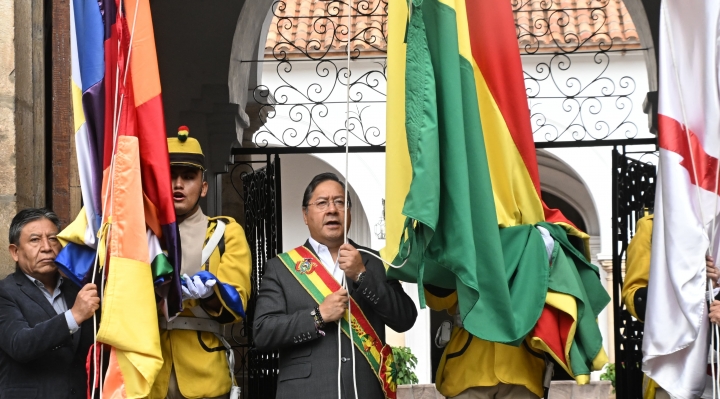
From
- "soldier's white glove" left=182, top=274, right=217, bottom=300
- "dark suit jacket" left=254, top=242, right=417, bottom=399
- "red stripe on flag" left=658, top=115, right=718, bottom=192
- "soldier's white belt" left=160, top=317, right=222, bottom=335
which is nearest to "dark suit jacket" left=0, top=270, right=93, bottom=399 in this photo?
"soldier's white belt" left=160, top=317, right=222, bottom=335

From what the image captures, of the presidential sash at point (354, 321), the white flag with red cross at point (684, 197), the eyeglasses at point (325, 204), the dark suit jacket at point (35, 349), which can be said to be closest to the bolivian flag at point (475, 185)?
the white flag with red cross at point (684, 197)

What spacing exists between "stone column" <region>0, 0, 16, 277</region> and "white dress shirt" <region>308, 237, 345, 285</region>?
141cm

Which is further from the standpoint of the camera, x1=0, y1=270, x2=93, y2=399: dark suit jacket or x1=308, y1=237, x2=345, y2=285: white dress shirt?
x1=308, y1=237, x2=345, y2=285: white dress shirt

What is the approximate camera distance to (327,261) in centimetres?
486

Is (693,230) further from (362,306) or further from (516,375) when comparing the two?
(362,306)

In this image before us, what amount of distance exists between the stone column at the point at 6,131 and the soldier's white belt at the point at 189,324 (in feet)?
3.11

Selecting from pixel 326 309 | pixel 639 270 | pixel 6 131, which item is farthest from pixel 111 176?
pixel 639 270

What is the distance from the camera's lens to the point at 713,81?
4.39 m

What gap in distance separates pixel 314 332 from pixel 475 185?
925mm

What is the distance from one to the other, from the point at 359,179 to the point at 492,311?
11533 millimetres

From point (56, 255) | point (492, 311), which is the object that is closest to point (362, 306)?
point (492, 311)

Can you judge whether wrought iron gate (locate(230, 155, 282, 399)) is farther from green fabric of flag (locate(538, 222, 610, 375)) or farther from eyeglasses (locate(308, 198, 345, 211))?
green fabric of flag (locate(538, 222, 610, 375))

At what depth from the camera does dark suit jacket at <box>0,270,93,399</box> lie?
14.2ft

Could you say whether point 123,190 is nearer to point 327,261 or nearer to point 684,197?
point 327,261
